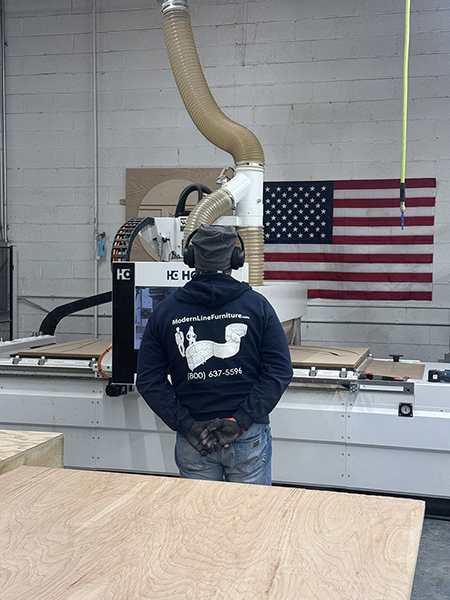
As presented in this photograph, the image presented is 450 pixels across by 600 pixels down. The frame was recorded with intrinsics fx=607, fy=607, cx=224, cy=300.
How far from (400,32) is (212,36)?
1.68 meters

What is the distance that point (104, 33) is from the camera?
229 inches

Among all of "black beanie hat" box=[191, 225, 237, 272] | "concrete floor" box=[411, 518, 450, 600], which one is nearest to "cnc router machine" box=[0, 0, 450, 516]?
"concrete floor" box=[411, 518, 450, 600]

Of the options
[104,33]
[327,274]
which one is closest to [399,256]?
[327,274]

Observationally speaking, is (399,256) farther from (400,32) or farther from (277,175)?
(400,32)

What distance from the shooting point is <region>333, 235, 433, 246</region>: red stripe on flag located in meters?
5.30

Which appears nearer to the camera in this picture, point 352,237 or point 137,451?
point 137,451

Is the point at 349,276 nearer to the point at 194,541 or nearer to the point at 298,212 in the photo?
the point at 298,212

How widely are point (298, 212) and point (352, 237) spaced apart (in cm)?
53

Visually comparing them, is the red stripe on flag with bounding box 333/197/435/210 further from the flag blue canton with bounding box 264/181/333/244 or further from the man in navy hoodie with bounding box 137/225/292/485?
the man in navy hoodie with bounding box 137/225/292/485

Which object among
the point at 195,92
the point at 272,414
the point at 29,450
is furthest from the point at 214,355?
the point at 195,92

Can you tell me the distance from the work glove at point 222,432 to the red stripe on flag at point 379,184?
12.2 ft

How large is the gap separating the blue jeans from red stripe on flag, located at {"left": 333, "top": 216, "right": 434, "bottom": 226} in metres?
3.50

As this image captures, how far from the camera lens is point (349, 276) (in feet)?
17.9

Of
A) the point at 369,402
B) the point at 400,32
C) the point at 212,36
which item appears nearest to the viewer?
the point at 369,402
